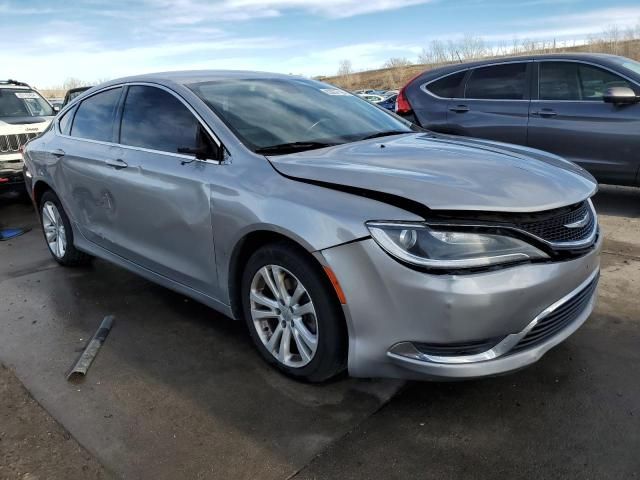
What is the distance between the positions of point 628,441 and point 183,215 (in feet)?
8.17

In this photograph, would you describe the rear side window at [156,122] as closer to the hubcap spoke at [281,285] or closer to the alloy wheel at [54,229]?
the hubcap spoke at [281,285]

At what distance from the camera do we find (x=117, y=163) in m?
3.83

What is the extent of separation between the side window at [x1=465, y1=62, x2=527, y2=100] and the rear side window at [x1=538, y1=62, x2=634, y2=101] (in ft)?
0.75

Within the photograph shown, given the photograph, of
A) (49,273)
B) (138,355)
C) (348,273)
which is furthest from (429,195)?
(49,273)

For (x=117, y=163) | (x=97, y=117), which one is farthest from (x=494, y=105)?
(x=117, y=163)

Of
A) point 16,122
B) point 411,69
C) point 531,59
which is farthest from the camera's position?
point 411,69

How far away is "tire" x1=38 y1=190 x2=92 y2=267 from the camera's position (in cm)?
483

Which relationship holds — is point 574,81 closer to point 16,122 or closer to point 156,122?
point 156,122

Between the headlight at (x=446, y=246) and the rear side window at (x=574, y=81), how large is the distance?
455 cm

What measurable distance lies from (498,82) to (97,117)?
463 cm

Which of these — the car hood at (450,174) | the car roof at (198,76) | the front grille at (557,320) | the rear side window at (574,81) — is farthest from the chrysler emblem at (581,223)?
the rear side window at (574,81)

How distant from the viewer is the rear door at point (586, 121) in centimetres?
586

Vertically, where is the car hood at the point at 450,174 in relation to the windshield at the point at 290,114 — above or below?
below

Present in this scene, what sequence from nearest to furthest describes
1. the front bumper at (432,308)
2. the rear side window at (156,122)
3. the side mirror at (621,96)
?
the front bumper at (432,308) < the rear side window at (156,122) < the side mirror at (621,96)
